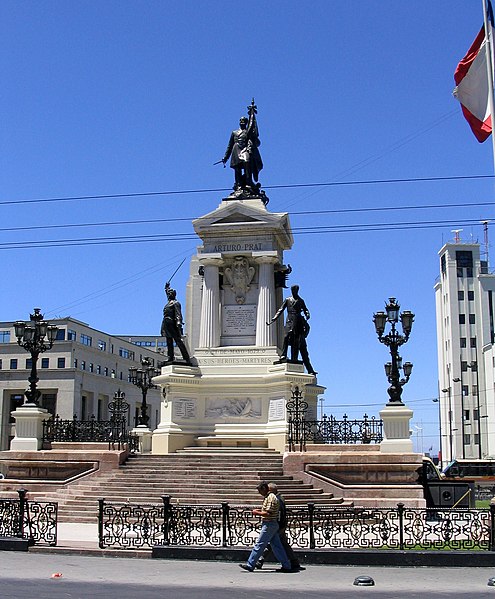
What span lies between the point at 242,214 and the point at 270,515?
19799mm

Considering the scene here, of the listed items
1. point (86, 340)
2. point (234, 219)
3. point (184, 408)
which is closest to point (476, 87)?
point (234, 219)

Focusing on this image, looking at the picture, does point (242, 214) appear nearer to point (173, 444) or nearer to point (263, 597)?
point (173, 444)

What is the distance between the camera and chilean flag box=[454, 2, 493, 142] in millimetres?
18203

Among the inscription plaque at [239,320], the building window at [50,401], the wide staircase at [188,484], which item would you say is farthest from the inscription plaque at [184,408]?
the building window at [50,401]

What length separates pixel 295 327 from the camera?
3014 centimetres

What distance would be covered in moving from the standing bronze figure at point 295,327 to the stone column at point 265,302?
1.19ft

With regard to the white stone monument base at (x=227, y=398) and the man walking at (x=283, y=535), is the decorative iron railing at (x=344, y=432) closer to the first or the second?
the white stone monument base at (x=227, y=398)

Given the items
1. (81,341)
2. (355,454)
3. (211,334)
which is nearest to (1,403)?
(81,341)

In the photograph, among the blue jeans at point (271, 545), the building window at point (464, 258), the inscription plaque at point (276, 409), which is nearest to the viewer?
the blue jeans at point (271, 545)

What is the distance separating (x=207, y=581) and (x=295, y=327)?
17.2 m

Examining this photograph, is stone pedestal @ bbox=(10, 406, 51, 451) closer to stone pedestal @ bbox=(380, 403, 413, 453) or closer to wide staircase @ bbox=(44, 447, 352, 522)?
wide staircase @ bbox=(44, 447, 352, 522)

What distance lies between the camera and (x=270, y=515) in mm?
14023

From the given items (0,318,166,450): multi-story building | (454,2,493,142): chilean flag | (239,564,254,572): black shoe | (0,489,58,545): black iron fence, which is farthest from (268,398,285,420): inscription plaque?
(0,318,166,450): multi-story building

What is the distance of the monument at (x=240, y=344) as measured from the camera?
97.6 feet
